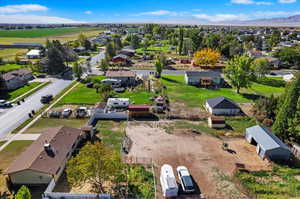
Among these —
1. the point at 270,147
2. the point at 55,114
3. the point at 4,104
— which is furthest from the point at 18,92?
the point at 270,147

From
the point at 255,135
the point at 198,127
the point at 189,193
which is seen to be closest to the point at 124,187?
the point at 189,193

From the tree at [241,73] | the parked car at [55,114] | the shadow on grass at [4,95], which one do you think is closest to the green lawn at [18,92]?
the shadow on grass at [4,95]

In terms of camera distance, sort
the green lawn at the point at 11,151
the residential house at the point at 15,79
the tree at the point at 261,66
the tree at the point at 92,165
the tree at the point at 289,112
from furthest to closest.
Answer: the tree at the point at 261,66 → the residential house at the point at 15,79 → the tree at the point at 289,112 → the green lawn at the point at 11,151 → the tree at the point at 92,165

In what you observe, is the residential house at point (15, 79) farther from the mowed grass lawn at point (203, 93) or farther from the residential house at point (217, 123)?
the residential house at point (217, 123)

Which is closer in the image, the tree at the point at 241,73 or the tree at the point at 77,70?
the tree at the point at 241,73

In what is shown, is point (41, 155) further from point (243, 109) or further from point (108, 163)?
point (243, 109)

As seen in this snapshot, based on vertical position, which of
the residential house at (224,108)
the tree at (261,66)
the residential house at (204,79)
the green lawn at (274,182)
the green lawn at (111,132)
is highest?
the tree at (261,66)
